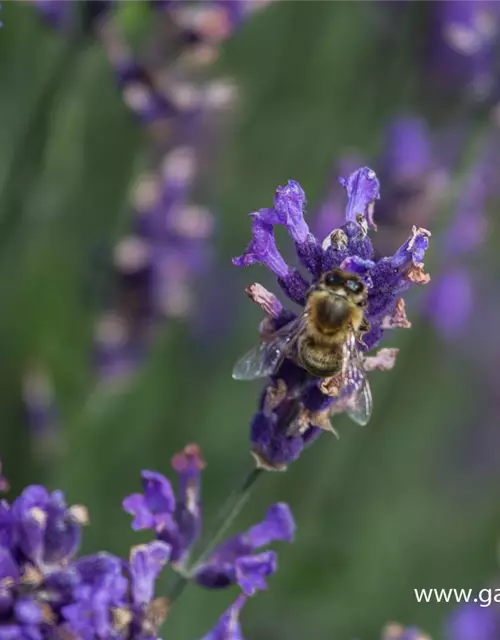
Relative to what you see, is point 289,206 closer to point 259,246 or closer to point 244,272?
point 259,246

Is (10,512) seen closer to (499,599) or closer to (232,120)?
(499,599)

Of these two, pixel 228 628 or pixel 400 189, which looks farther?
pixel 400 189

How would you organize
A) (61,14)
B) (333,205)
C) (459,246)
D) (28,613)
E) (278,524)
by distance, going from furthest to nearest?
(459,246)
(333,205)
(61,14)
(278,524)
(28,613)

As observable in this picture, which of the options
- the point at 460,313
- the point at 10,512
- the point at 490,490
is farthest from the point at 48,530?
the point at 490,490

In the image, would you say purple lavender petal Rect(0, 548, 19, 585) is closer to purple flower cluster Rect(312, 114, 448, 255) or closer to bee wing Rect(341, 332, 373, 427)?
bee wing Rect(341, 332, 373, 427)

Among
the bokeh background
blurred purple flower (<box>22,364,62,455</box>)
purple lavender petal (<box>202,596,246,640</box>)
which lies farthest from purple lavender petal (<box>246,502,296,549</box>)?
blurred purple flower (<box>22,364,62,455</box>)

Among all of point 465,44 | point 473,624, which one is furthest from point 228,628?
point 465,44
